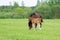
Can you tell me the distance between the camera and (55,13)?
55031 millimetres

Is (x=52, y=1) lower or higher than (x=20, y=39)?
lower

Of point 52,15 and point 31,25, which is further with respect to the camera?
point 52,15

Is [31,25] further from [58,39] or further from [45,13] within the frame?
[45,13]

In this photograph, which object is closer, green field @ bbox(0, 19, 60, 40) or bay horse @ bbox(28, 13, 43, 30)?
green field @ bbox(0, 19, 60, 40)

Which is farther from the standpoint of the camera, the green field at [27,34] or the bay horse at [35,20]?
the bay horse at [35,20]

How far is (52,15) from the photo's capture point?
5381cm

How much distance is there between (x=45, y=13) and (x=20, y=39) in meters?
43.1

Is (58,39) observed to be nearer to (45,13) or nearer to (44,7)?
(45,13)

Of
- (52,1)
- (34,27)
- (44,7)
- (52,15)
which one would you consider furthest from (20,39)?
(52,1)

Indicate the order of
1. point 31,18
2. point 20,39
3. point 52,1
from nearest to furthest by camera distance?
1. point 20,39
2. point 31,18
3. point 52,1

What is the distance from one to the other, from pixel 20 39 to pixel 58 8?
44738 mm

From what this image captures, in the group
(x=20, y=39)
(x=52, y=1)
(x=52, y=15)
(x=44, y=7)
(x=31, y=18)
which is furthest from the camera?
(x=52, y=1)

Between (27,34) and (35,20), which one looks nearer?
(27,34)

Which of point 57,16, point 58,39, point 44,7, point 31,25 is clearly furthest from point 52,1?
point 58,39
